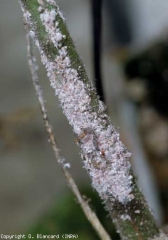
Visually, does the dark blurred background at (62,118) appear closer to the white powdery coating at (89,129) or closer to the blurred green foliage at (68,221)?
the blurred green foliage at (68,221)

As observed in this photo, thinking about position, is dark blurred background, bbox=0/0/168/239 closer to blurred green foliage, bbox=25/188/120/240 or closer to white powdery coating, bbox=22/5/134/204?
blurred green foliage, bbox=25/188/120/240

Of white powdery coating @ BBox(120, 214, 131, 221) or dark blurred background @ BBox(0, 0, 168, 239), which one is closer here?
white powdery coating @ BBox(120, 214, 131, 221)

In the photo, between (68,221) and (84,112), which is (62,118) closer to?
(68,221)

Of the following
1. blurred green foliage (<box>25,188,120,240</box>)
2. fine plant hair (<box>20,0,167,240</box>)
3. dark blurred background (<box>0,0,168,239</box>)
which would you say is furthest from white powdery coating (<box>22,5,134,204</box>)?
dark blurred background (<box>0,0,168,239</box>)

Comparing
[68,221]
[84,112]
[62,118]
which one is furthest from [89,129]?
[62,118]

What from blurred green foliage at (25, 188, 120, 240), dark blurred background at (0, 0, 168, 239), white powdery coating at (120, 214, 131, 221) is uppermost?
dark blurred background at (0, 0, 168, 239)

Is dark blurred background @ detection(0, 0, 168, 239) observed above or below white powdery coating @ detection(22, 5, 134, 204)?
above
